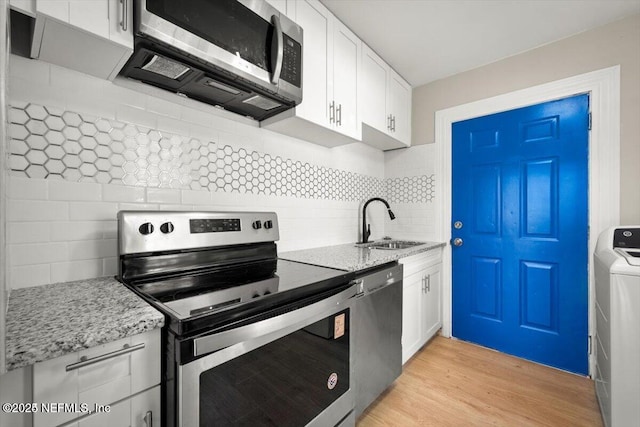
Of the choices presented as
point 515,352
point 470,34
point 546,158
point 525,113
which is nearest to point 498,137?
point 525,113

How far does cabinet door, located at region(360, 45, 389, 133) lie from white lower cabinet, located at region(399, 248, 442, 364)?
3.63 feet

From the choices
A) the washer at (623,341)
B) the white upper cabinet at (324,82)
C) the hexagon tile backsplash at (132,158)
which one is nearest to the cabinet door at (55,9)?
the hexagon tile backsplash at (132,158)

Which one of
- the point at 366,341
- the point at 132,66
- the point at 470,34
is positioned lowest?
the point at 366,341

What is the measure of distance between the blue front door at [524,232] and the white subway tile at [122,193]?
7.91ft

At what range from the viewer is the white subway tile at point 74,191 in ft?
3.38

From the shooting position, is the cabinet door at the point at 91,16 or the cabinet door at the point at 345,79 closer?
the cabinet door at the point at 91,16

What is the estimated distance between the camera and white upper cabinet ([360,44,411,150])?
210 centimetres

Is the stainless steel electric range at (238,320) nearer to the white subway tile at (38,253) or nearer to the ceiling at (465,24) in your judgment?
the white subway tile at (38,253)

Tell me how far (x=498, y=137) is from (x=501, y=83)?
45cm

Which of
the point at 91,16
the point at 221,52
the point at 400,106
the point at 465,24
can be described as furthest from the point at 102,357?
the point at 400,106

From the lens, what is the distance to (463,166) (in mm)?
2467

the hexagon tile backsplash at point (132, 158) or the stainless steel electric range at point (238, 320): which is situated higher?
the hexagon tile backsplash at point (132, 158)

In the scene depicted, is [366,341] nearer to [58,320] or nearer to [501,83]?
[58,320]

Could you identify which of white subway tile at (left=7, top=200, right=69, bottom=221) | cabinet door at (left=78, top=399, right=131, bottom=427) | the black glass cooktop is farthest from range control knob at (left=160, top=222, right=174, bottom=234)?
cabinet door at (left=78, top=399, right=131, bottom=427)
